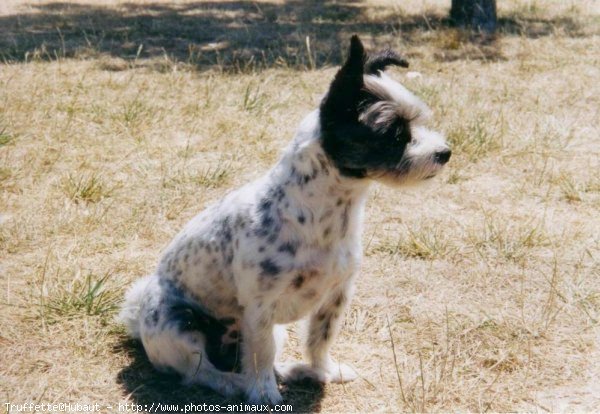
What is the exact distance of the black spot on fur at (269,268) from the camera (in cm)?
320

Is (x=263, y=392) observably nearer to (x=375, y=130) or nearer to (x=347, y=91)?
(x=375, y=130)

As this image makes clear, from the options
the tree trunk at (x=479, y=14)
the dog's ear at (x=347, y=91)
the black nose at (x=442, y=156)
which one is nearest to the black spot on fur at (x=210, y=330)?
the dog's ear at (x=347, y=91)

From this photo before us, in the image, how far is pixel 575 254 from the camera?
4762 millimetres

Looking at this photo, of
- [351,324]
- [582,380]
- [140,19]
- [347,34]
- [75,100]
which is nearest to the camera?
[582,380]

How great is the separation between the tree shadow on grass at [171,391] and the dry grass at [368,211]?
13 millimetres

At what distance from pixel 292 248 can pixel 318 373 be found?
2.79ft

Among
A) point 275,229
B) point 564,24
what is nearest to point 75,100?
point 275,229

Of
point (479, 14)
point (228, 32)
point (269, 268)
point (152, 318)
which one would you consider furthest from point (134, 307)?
point (479, 14)

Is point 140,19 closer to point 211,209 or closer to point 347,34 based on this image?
point 347,34

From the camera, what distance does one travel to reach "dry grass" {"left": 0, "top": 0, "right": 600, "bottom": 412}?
365cm

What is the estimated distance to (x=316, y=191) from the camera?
10.5ft

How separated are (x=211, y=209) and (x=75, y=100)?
4.27 meters

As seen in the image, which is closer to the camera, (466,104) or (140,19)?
(466,104)

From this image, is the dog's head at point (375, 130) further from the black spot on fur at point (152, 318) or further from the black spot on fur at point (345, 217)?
the black spot on fur at point (152, 318)
